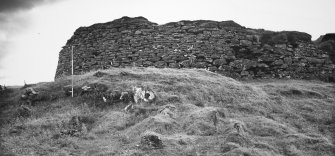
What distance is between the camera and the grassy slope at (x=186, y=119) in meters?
8.42

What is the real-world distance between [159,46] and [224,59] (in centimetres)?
344

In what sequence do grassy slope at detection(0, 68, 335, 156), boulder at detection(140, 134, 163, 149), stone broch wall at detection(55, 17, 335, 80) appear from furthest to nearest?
stone broch wall at detection(55, 17, 335, 80), grassy slope at detection(0, 68, 335, 156), boulder at detection(140, 134, 163, 149)

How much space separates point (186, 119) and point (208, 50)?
743cm

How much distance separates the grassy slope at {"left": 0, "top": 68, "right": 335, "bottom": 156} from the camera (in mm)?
8422

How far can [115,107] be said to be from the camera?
11.4m

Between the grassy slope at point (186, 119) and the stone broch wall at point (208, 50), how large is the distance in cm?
177

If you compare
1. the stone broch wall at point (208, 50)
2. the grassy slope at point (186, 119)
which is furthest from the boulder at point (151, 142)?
the stone broch wall at point (208, 50)

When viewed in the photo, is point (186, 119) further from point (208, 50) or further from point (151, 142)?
point (208, 50)

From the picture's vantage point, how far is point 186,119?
392 inches

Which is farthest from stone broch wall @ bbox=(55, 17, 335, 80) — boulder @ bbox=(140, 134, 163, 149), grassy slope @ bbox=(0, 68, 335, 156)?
boulder @ bbox=(140, 134, 163, 149)

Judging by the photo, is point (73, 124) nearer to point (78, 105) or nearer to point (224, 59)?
point (78, 105)

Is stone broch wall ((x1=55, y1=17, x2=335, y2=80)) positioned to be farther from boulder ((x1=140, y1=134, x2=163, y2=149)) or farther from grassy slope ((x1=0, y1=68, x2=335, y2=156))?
boulder ((x1=140, y1=134, x2=163, y2=149))

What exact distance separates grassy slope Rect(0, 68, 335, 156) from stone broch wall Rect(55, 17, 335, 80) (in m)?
1.77

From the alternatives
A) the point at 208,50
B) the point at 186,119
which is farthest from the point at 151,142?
the point at 208,50
